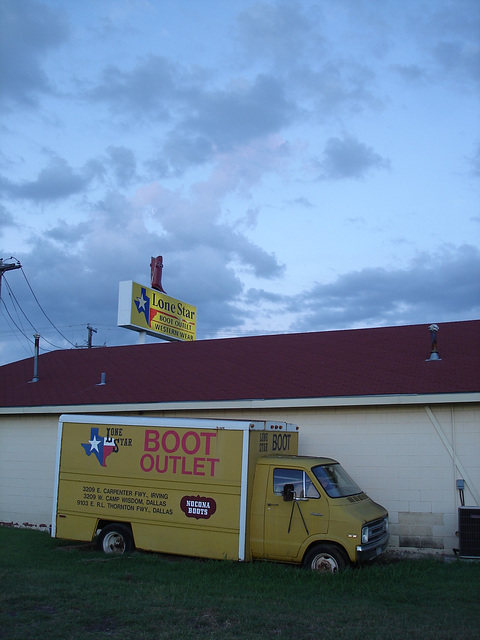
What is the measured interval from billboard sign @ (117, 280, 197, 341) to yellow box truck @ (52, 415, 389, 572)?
11.5 metres

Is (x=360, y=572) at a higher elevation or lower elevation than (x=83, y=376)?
lower

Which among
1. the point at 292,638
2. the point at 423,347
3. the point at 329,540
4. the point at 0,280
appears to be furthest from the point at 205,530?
the point at 0,280

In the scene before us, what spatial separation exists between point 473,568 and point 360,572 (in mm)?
2089

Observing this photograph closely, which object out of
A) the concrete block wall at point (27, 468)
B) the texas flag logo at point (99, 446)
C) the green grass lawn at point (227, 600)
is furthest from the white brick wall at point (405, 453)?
the concrete block wall at point (27, 468)

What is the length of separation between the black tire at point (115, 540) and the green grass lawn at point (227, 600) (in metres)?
0.47

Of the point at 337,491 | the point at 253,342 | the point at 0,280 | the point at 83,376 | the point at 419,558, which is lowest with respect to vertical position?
Result: the point at 419,558

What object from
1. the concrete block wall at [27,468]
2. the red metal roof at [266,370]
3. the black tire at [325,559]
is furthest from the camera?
the concrete block wall at [27,468]

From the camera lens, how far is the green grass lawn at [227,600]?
696cm

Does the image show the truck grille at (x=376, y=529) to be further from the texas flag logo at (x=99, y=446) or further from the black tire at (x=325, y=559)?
the texas flag logo at (x=99, y=446)

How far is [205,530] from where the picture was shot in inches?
429

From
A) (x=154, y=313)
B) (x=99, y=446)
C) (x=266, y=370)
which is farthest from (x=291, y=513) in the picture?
(x=154, y=313)

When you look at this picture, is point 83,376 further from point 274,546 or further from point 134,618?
point 134,618

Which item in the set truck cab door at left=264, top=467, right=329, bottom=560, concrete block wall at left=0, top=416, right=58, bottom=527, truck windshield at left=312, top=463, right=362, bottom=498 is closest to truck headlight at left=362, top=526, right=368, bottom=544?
truck cab door at left=264, top=467, right=329, bottom=560

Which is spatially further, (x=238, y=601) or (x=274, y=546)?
(x=274, y=546)
